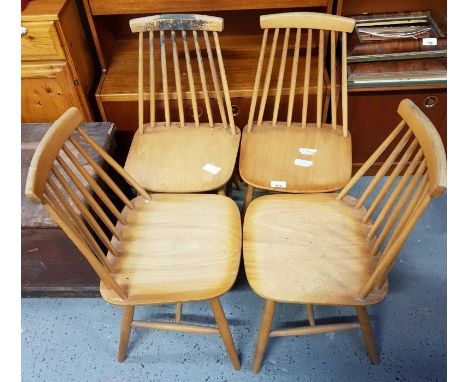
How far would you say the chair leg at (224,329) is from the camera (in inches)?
46.4

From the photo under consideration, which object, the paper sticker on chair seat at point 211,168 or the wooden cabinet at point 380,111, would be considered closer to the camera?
the paper sticker on chair seat at point 211,168

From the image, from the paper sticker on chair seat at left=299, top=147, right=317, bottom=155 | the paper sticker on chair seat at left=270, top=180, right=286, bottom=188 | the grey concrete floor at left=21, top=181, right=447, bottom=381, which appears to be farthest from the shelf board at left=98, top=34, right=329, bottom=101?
the grey concrete floor at left=21, top=181, right=447, bottom=381

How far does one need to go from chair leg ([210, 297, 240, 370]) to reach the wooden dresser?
1.04 m

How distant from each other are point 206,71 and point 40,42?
652 millimetres

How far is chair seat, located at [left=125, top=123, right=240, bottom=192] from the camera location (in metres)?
1.41

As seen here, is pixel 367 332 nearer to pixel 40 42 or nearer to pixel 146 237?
pixel 146 237

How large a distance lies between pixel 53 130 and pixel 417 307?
4.62 ft

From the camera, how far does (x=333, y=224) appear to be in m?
1.30

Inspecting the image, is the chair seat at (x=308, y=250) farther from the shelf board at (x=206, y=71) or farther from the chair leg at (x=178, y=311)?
the shelf board at (x=206, y=71)

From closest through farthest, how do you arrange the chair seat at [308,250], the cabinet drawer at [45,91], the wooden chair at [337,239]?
the wooden chair at [337,239] < the chair seat at [308,250] < the cabinet drawer at [45,91]

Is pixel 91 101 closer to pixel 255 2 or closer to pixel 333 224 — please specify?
pixel 255 2

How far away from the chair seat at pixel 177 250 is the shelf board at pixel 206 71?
1.75ft

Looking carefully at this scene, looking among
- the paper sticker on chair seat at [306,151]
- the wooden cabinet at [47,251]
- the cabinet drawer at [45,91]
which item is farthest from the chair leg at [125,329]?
the cabinet drawer at [45,91]

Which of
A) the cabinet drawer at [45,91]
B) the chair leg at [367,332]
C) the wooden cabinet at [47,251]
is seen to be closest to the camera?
the chair leg at [367,332]
